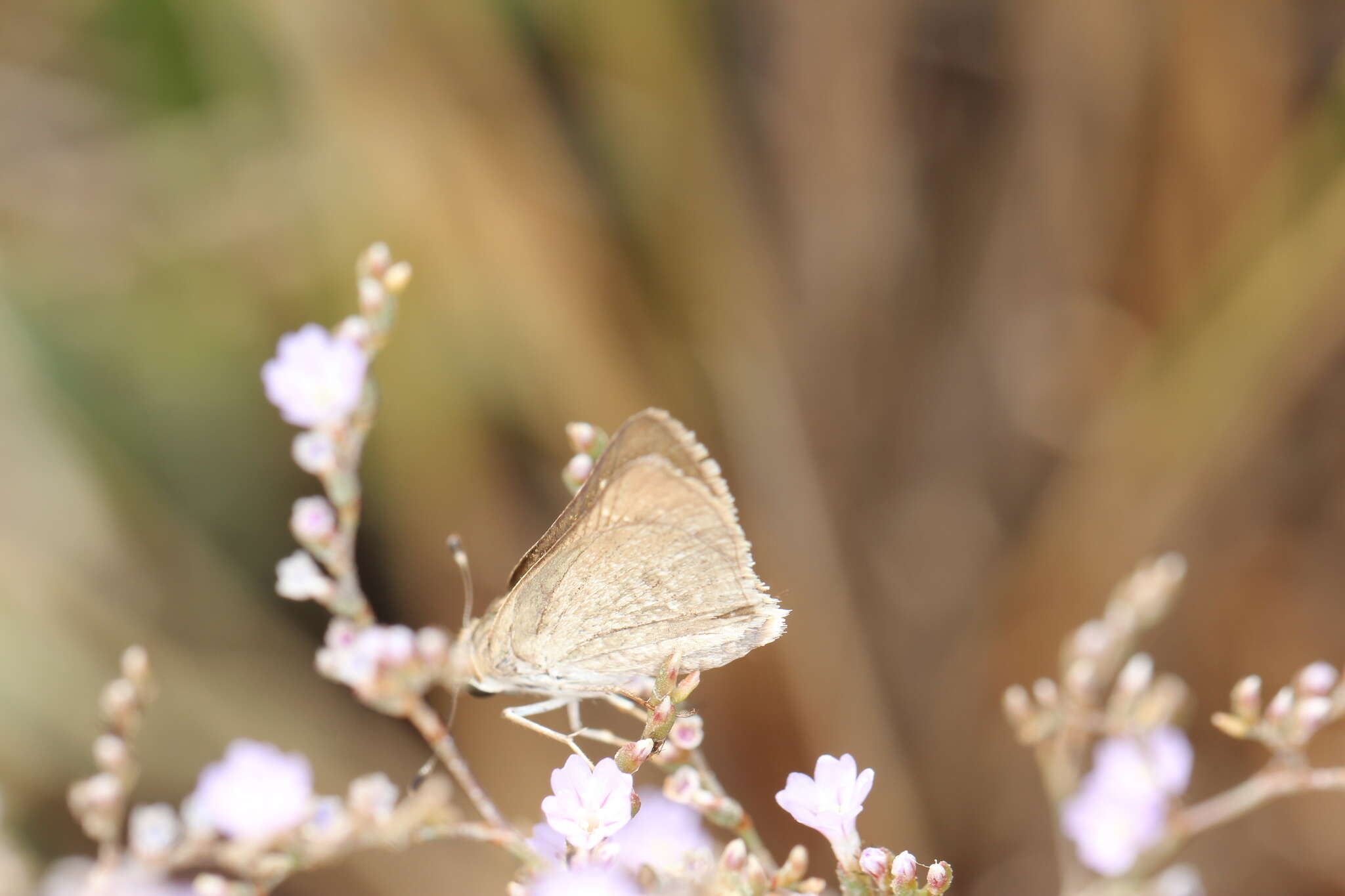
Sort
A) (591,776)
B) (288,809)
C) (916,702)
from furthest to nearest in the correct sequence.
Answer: (916,702)
(288,809)
(591,776)

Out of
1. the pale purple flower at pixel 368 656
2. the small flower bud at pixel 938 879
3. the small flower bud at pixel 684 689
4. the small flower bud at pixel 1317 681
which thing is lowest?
the small flower bud at pixel 938 879

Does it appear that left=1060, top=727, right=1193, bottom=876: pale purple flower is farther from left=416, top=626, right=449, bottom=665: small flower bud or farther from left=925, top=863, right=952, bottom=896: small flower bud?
left=416, top=626, right=449, bottom=665: small flower bud

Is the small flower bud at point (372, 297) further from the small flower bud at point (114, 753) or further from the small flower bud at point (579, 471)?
the small flower bud at point (114, 753)

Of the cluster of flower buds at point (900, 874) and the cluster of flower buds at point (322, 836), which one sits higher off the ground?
the cluster of flower buds at point (322, 836)

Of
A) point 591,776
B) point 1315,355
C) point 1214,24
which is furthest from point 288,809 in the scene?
point 1214,24

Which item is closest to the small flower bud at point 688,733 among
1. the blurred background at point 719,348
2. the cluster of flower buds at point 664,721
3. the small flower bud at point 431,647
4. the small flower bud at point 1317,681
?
the cluster of flower buds at point 664,721

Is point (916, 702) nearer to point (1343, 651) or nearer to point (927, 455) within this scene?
point (927, 455)

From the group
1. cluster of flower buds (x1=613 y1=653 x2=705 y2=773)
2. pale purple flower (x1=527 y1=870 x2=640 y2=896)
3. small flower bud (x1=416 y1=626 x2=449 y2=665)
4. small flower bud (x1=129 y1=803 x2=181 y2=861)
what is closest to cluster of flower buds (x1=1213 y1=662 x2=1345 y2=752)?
cluster of flower buds (x1=613 y1=653 x2=705 y2=773)
